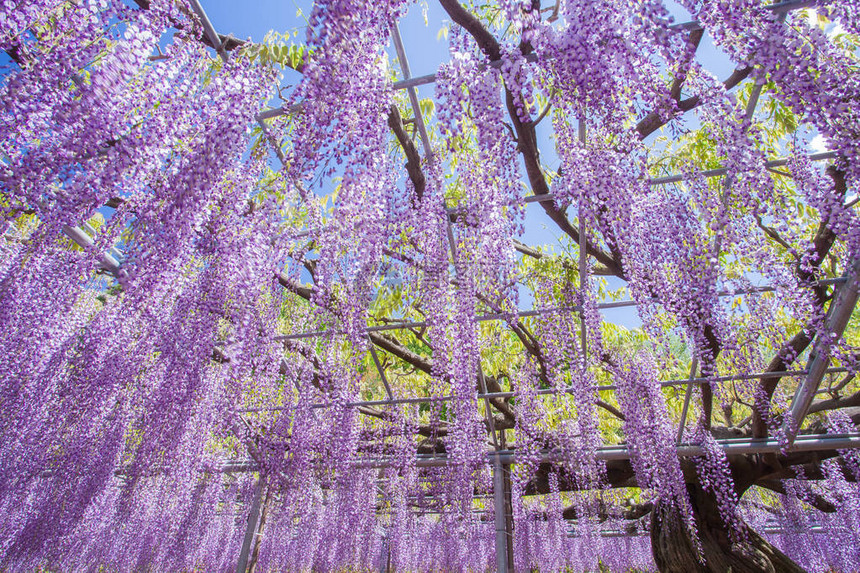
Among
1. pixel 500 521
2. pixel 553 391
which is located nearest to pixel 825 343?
pixel 553 391

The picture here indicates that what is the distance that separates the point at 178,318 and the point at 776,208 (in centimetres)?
417

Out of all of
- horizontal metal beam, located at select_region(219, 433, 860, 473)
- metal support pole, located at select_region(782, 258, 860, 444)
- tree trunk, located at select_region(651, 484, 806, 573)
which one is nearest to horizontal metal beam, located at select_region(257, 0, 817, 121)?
metal support pole, located at select_region(782, 258, 860, 444)

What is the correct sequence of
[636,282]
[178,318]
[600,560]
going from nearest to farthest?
[636,282], [178,318], [600,560]

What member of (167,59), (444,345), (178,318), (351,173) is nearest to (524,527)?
(444,345)

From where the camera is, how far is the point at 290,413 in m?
5.93

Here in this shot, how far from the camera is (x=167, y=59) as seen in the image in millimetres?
2830

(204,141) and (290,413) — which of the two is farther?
(290,413)

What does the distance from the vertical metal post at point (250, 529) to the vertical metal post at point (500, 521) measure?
3.22 m

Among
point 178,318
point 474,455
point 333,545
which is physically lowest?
point 333,545

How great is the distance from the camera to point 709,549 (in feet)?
19.2

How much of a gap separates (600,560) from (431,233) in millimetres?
11413

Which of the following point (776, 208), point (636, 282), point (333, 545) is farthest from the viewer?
point (333, 545)

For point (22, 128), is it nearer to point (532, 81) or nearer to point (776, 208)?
point (532, 81)

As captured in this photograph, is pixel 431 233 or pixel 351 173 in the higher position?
pixel 431 233
